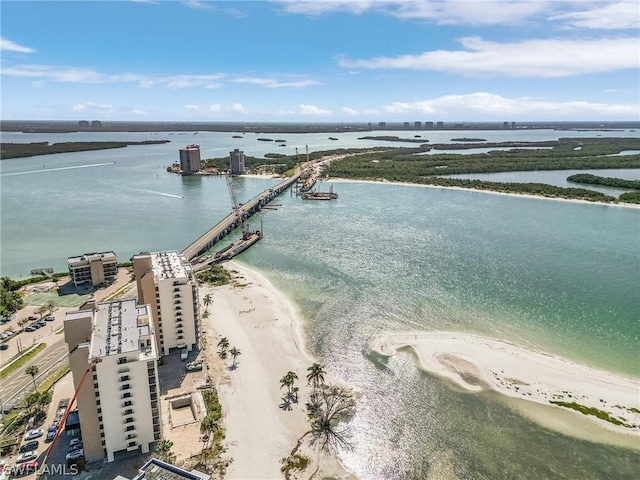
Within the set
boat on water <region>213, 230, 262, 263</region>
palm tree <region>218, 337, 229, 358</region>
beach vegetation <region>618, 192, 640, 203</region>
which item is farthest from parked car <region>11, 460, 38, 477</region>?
beach vegetation <region>618, 192, 640, 203</region>

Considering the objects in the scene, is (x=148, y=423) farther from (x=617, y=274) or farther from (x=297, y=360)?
(x=617, y=274)

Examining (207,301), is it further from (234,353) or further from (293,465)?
(293,465)

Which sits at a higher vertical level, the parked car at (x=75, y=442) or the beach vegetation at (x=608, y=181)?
the beach vegetation at (x=608, y=181)

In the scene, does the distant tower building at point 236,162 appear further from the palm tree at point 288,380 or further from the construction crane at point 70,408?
the construction crane at point 70,408

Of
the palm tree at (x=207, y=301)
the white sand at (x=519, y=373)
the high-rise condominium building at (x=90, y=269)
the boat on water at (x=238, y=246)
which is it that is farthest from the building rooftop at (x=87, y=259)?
the white sand at (x=519, y=373)

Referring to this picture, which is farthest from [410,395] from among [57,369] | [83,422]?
[57,369]

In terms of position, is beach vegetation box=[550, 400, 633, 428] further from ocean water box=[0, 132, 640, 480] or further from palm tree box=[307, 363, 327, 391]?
palm tree box=[307, 363, 327, 391]

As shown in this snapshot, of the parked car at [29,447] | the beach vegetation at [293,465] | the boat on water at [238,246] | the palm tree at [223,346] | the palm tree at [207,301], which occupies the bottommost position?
the beach vegetation at [293,465]

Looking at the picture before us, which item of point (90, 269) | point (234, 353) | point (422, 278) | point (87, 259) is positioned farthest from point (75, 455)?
point (422, 278)
